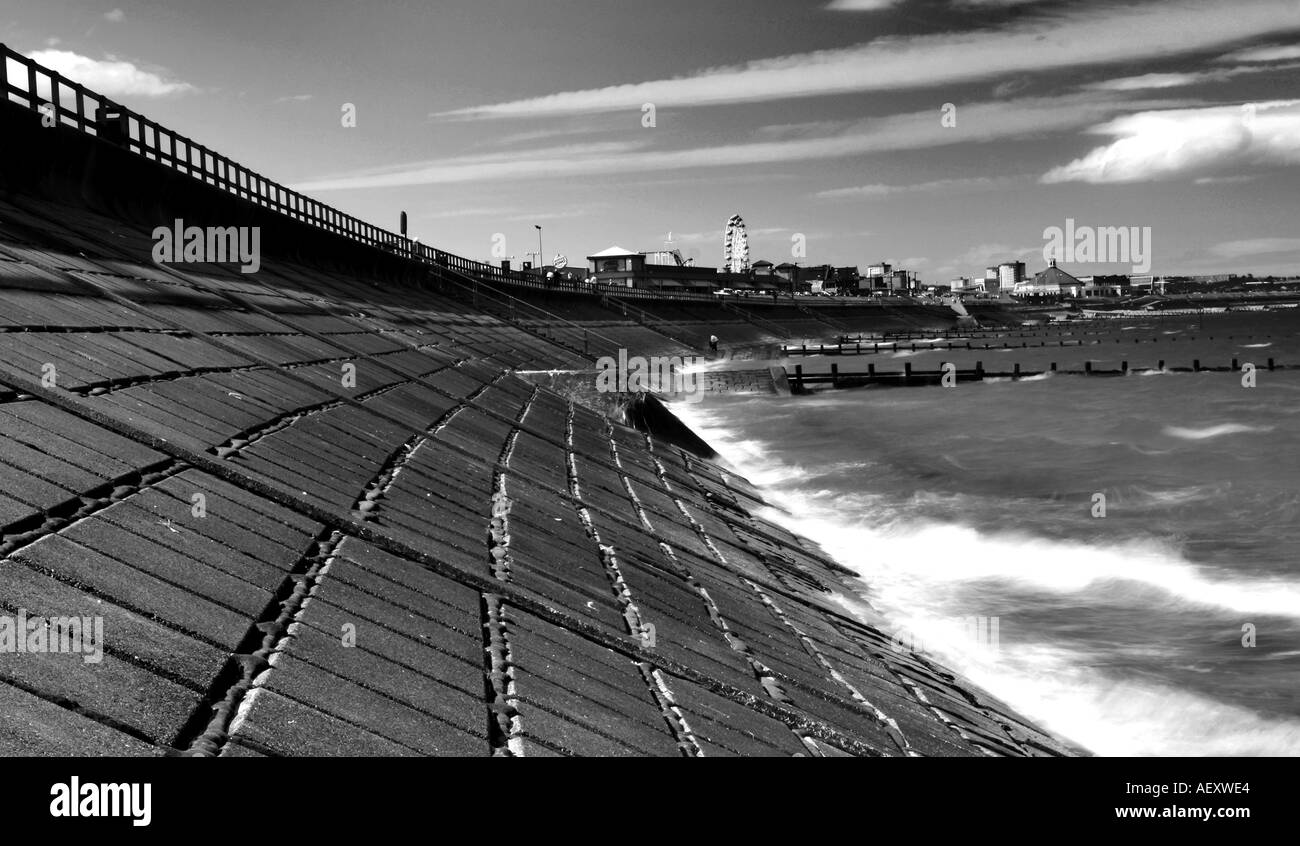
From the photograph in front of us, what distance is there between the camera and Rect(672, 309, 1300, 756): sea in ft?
42.8

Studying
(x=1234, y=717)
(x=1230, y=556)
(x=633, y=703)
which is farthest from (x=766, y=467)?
(x=633, y=703)

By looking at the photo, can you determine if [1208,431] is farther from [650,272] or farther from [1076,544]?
[650,272]

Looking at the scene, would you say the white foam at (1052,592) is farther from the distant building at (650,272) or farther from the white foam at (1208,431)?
the distant building at (650,272)

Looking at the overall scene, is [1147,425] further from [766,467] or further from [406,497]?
[406,497]

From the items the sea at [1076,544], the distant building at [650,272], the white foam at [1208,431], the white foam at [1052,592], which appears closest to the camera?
the white foam at [1052,592]

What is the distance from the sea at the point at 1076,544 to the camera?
42.8 feet

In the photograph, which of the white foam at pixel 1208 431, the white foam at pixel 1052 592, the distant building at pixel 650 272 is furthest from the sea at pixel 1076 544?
the distant building at pixel 650 272

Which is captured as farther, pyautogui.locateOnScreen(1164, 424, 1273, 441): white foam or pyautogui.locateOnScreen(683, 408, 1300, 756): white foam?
→ pyautogui.locateOnScreen(1164, 424, 1273, 441): white foam

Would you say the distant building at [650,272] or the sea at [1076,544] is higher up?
the distant building at [650,272]

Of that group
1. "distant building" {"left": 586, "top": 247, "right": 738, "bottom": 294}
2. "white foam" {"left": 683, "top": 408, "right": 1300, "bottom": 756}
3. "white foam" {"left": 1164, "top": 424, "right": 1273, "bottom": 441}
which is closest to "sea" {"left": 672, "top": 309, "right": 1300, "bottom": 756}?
"white foam" {"left": 683, "top": 408, "right": 1300, "bottom": 756}

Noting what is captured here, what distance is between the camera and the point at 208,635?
15.3 feet

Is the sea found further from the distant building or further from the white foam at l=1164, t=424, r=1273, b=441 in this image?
the distant building

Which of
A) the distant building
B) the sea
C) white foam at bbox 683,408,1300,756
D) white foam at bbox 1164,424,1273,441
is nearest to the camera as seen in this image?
white foam at bbox 683,408,1300,756
